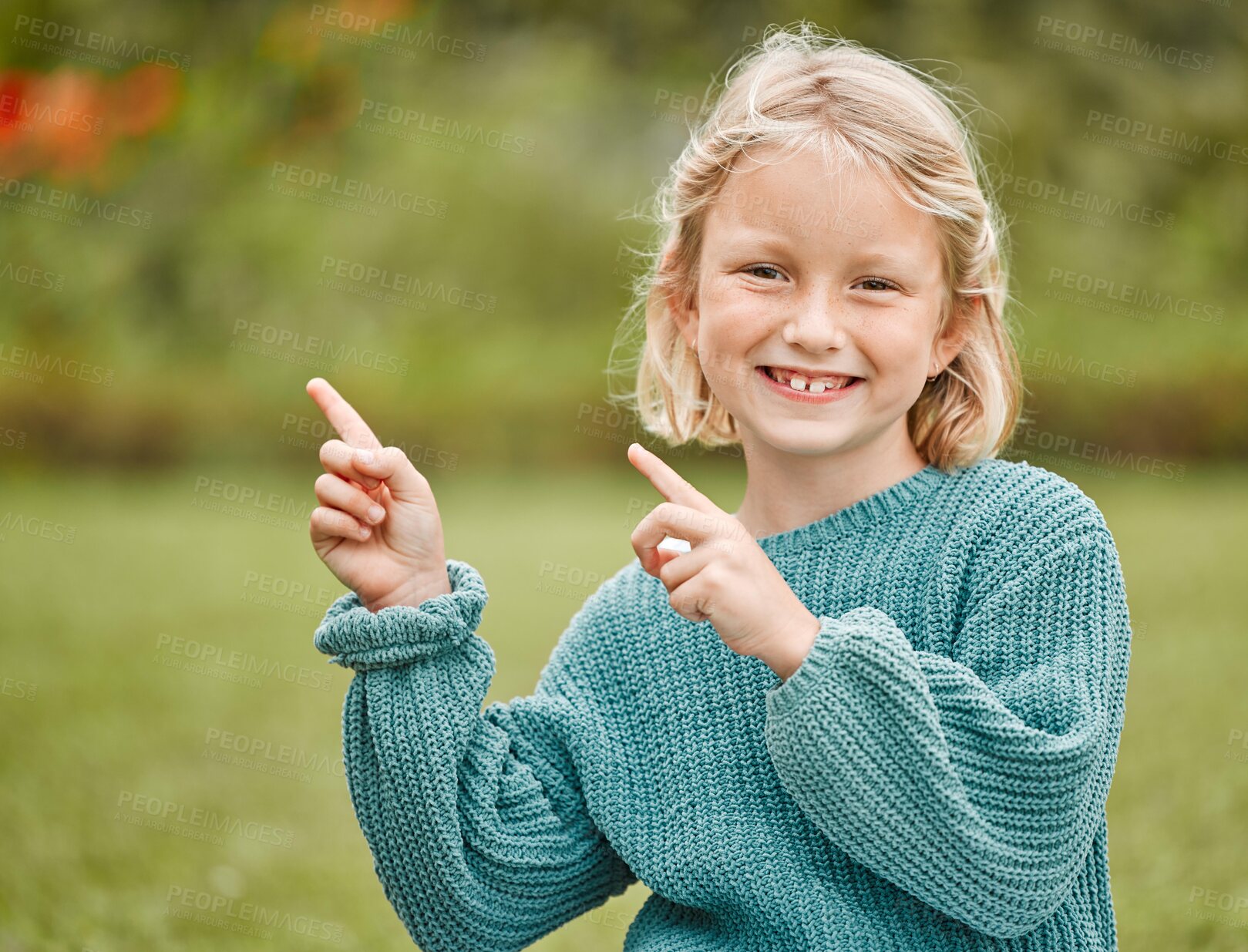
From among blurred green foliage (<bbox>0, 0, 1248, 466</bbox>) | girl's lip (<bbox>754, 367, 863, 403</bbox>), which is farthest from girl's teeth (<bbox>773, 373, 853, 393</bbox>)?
blurred green foliage (<bbox>0, 0, 1248, 466</bbox>)

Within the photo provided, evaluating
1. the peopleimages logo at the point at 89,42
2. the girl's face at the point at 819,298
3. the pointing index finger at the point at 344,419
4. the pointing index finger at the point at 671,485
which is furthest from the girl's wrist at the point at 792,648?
the peopleimages logo at the point at 89,42

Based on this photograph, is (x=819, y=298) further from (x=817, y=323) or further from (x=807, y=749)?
(x=807, y=749)

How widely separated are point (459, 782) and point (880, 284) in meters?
0.76

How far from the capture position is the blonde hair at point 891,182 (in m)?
1.57

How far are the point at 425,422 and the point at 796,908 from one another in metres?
6.43

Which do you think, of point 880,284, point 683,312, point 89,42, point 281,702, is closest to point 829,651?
point 880,284

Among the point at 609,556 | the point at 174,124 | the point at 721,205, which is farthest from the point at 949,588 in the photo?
the point at 174,124

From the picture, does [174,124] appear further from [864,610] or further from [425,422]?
[864,610]

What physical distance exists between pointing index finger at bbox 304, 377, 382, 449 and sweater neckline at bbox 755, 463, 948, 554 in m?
0.51

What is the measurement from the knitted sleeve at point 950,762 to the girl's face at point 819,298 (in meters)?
0.31

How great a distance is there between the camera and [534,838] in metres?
1.64

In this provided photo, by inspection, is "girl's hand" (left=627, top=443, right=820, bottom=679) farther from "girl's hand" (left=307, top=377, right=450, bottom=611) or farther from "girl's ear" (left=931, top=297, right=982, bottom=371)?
"girl's ear" (left=931, top=297, right=982, bottom=371)

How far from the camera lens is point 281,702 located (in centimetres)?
430

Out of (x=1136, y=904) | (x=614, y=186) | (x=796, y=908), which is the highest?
(x=614, y=186)
